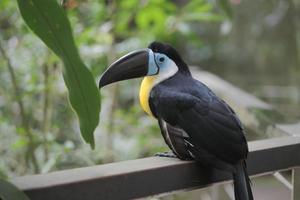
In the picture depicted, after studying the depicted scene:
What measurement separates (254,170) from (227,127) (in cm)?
9

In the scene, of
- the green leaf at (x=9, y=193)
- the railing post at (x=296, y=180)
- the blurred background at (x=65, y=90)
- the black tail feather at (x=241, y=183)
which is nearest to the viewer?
the green leaf at (x=9, y=193)

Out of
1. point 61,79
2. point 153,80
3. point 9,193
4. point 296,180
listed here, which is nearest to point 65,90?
point 61,79

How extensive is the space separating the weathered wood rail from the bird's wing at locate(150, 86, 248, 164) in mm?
36

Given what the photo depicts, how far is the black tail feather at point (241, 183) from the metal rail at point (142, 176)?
4 centimetres

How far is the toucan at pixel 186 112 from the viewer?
0.63 metres

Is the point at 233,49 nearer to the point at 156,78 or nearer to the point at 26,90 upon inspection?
the point at 26,90

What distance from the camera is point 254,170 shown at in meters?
0.68

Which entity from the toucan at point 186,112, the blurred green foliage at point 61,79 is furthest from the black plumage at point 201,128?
the blurred green foliage at point 61,79

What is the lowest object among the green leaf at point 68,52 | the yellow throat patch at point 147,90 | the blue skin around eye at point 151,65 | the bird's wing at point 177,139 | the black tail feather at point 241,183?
the black tail feather at point 241,183

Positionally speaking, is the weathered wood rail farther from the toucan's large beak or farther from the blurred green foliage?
the blurred green foliage

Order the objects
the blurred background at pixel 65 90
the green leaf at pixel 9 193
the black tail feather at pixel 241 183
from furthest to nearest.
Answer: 1. the blurred background at pixel 65 90
2. the black tail feather at pixel 241 183
3. the green leaf at pixel 9 193

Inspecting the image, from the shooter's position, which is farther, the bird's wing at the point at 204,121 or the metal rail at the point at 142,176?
the bird's wing at the point at 204,121

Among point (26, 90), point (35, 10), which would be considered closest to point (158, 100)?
point (35, 10)

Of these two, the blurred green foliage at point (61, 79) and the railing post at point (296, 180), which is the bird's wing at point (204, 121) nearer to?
the railing post at point (296, 180)
